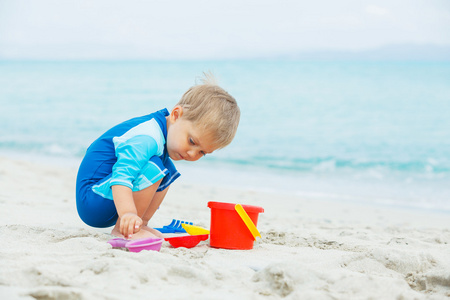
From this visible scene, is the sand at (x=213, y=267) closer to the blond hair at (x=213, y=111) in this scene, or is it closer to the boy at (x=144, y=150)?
the boy at (x=144, y=150)

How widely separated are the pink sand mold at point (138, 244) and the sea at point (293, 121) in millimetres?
1047

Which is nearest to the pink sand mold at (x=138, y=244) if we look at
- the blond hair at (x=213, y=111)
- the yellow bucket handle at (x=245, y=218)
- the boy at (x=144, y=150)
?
the boy at (x=144, y=150)

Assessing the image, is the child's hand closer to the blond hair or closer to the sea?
the blond hair

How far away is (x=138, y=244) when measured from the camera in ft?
6.46

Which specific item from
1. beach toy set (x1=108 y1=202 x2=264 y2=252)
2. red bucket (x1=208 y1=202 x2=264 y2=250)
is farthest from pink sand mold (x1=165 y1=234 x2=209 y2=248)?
red bucket (x1=208 y1=202 x2=264 y2=250)

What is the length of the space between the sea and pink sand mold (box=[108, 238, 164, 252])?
1.05 metres

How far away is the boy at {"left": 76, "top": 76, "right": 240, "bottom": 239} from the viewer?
2.26 meters

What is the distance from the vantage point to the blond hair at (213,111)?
2.34m

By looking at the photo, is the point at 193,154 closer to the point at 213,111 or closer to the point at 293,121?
the point at 213,111

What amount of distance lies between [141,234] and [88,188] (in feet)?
1.21

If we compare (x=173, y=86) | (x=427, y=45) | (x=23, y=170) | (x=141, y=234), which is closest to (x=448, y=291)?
(x=141, y=234)

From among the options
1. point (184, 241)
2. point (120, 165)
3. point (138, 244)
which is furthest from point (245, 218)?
point (120, 165)

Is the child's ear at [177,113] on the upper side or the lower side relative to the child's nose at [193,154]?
upper

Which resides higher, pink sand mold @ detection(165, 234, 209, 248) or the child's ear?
the child's ear
